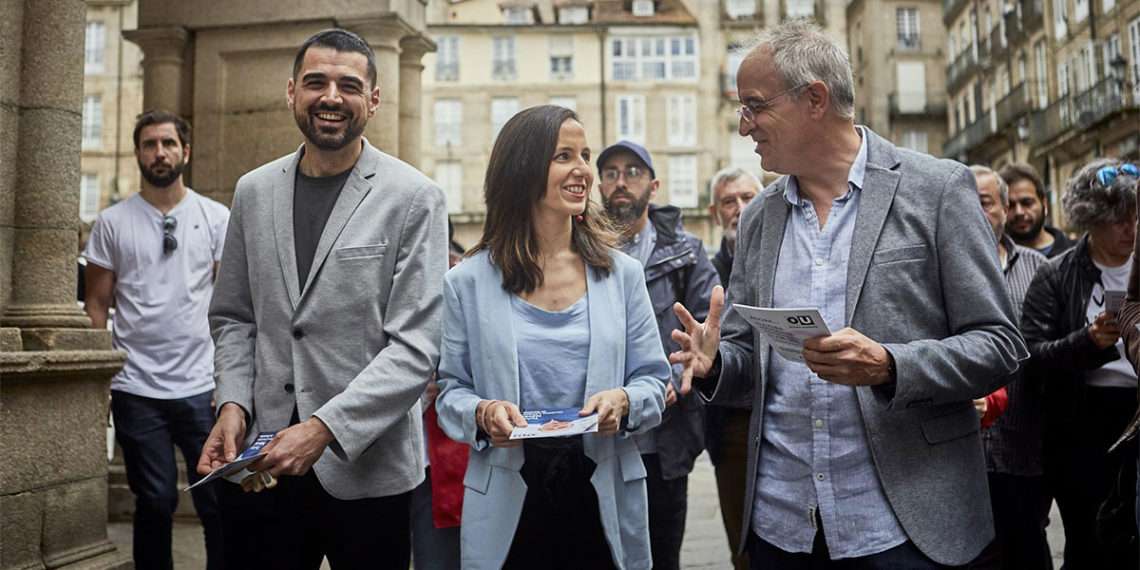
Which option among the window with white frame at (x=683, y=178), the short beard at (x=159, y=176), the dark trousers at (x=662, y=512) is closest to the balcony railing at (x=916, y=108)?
the window with white frame at (x=683, y=178)

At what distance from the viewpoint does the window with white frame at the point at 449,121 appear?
4825cm

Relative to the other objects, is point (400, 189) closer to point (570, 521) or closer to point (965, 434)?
point (570, 521)

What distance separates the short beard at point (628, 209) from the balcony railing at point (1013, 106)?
36.7 metres

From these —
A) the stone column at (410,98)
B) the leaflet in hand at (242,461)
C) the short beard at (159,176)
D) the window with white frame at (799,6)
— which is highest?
the window with white frame at (799,6)

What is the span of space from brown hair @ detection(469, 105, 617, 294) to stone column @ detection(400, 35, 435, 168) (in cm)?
522

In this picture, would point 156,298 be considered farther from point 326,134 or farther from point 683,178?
point 683,178

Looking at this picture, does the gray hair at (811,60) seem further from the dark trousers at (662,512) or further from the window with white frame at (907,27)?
the window with white frame at (907,27)

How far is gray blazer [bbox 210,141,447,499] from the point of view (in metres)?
3.31

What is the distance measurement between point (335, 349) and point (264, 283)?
32 cm

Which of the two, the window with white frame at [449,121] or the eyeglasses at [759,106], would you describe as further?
the window with white frame at [449,121]

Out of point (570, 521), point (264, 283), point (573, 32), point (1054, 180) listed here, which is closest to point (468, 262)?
point (264, 283)

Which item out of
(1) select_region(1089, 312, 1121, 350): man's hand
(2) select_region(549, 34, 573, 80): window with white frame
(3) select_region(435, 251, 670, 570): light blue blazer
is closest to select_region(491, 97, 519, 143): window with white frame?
(2) select_region(549, 34, 573, 80): window with white frame

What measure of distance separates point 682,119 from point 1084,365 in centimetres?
4451

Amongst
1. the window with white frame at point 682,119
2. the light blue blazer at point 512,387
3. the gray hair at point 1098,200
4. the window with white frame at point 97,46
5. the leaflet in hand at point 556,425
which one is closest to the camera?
the leaflet in hand at point 556,425
